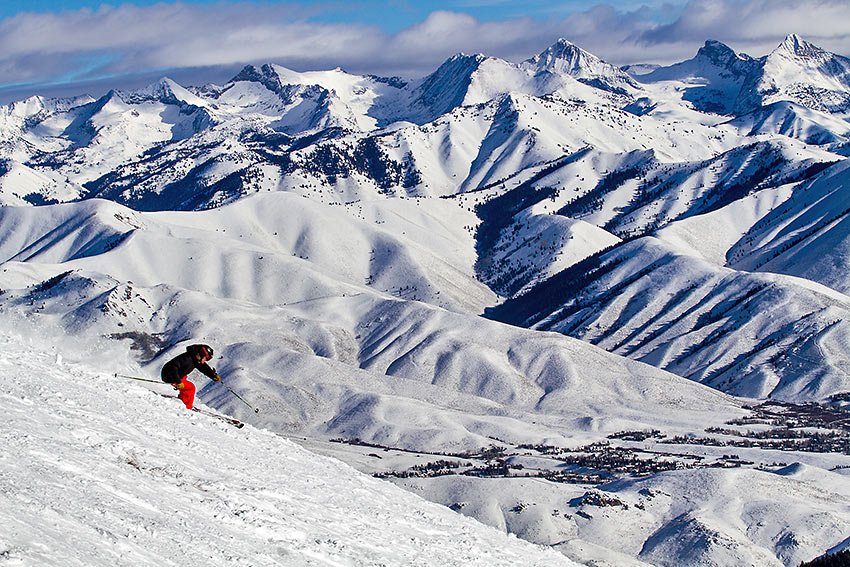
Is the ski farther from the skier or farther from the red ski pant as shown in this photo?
the skier

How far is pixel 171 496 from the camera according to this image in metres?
26.1

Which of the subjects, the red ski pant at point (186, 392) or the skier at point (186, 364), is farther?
the red ski pant at point (186, 392)

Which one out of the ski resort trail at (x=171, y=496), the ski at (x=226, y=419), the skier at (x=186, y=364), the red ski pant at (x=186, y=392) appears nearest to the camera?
the ski resort trail at (x=171, y=496)

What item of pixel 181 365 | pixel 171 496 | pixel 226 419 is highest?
pixel 181 365

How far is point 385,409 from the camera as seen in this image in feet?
579

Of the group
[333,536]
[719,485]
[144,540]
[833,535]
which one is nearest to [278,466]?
[333,536]

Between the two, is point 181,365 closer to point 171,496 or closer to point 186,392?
point 186,392

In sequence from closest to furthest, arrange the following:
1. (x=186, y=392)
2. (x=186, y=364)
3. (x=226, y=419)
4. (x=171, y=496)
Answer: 1. (x=171, y=496)
2. (x=186, y=364)
3. (x=186, y=392)
4. (x=226, y=419)

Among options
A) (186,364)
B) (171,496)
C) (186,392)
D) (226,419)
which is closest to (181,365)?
(186,364)

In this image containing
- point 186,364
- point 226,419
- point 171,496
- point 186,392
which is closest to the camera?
point 171,496

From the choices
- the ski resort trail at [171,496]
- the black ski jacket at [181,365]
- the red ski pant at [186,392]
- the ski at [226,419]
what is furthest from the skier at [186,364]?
the ski at [226,419]

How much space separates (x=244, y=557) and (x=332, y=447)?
Answer: 129 m

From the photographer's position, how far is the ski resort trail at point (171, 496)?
21219 millimetres

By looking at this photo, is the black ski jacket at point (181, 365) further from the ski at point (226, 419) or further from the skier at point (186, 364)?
the ski at point (226, 419)
